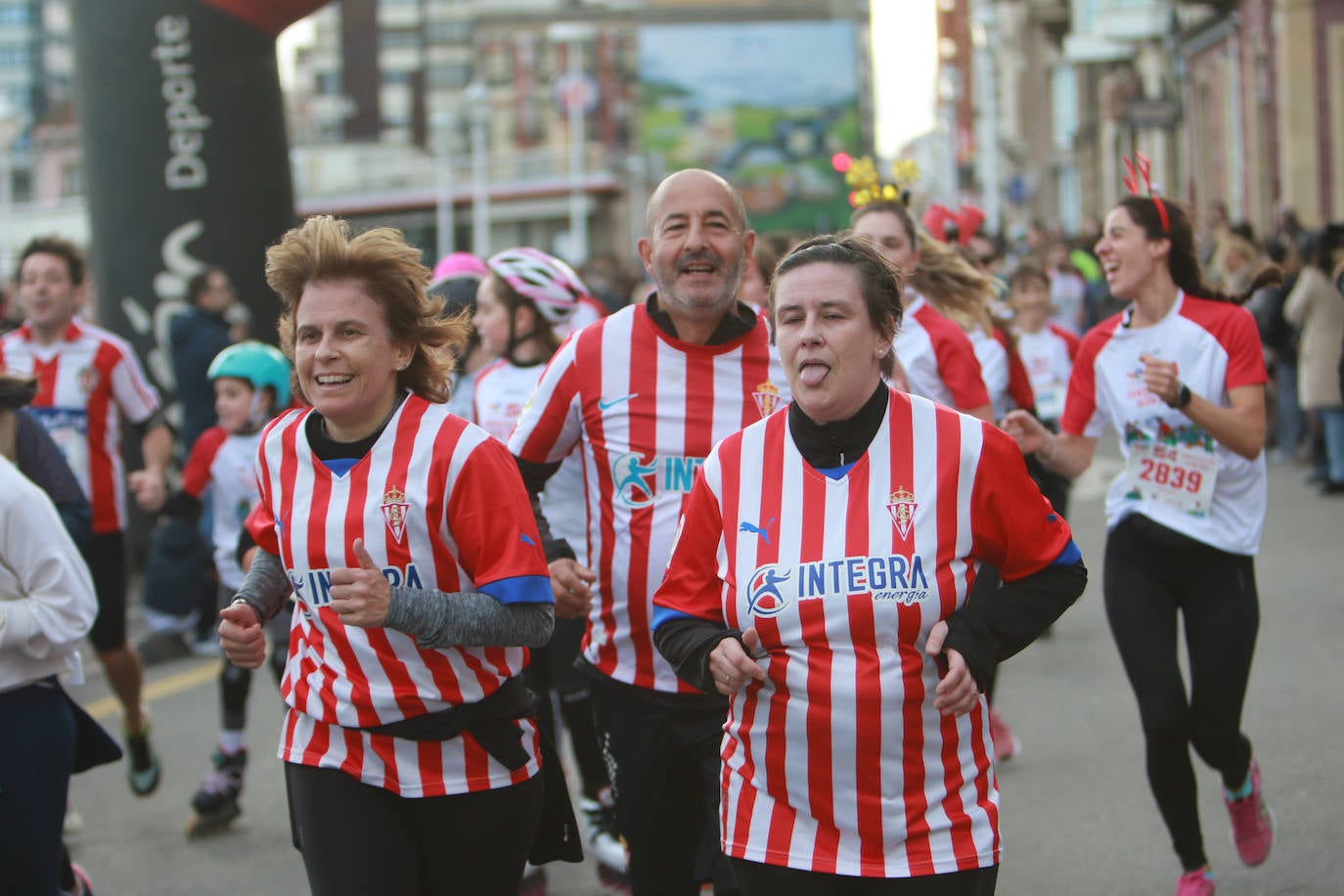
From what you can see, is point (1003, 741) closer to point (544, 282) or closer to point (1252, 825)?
point (1252, 825)

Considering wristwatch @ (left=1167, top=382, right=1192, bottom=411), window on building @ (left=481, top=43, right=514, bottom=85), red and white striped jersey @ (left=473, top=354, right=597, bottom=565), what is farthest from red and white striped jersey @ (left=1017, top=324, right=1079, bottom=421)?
window on building @ (left=481, top=43, right=514, bottom=85)

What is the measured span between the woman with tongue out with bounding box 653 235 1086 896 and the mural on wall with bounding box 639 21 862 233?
89.6 m

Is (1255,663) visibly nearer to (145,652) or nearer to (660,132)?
(145,652)

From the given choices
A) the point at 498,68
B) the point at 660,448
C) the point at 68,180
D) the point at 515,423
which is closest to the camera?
the point at 660,448

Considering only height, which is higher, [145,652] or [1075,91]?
[1075,91]

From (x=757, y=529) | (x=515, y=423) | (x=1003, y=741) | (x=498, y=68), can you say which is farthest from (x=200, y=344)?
(x=498, y=68)

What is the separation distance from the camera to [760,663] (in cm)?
321

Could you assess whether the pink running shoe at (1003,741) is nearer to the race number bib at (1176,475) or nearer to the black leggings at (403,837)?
the race number bib at (1176,475)

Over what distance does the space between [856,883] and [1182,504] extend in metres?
2.35

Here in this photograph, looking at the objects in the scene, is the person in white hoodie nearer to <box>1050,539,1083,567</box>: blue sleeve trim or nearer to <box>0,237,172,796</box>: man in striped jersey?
<box>1050,539,1083,567</box>: blue sleeve trim

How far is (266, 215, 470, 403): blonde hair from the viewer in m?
3.54

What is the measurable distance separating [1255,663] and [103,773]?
5.58 m

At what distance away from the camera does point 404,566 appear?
3480 mm

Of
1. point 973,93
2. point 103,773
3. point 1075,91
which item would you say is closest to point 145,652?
point 103,773
